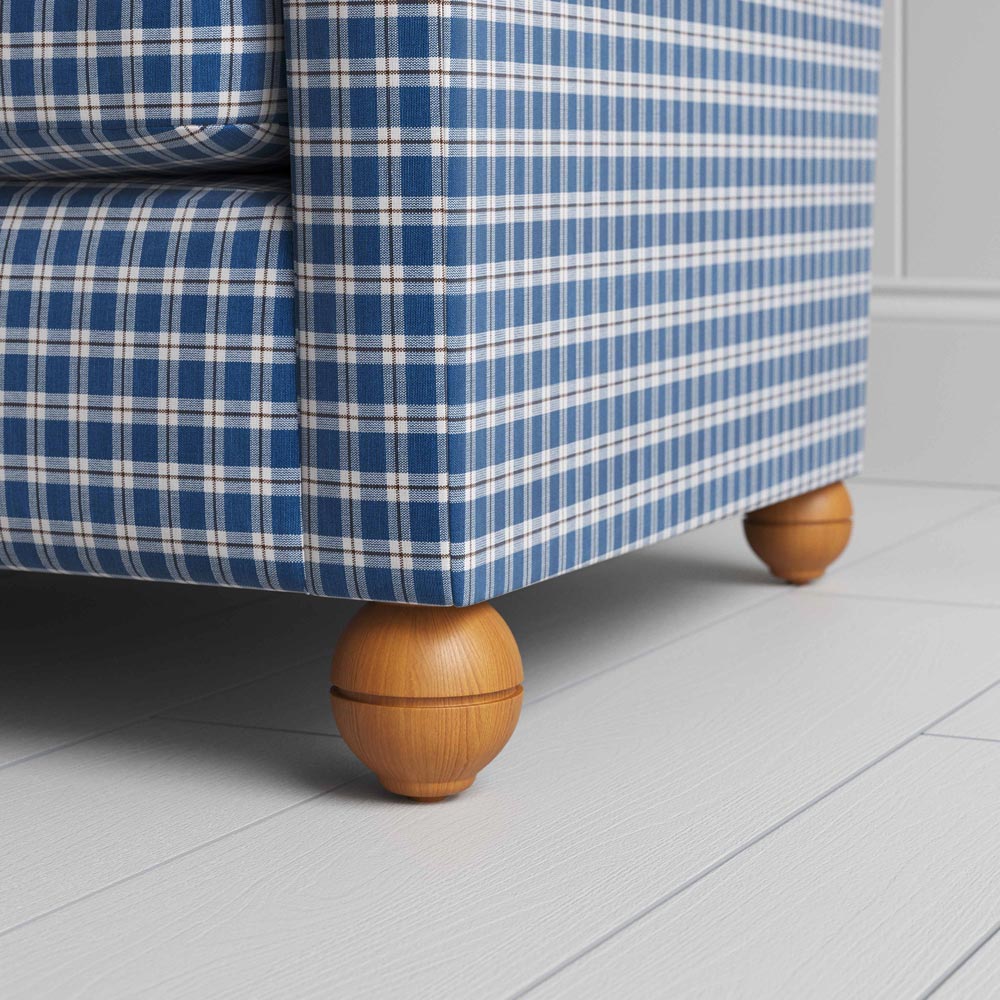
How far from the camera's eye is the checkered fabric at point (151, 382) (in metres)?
0.84

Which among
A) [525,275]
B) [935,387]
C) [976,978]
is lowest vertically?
[976,978]

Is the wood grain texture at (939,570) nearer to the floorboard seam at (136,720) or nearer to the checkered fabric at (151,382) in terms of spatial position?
the floorboard seam at (136,720)

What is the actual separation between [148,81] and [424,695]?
0.33 meters

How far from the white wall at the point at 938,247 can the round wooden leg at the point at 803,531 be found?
53 centimetres

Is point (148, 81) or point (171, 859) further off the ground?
point (148, 81)

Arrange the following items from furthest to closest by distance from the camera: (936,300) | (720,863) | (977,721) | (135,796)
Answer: (936,300) < (977,721) < (135,796) < (720,863)

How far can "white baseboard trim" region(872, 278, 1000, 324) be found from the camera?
1811mm

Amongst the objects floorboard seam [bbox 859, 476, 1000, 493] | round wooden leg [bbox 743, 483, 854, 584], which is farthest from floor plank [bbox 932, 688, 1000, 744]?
floorboard seam [bbox 859, 476, 1000, 493]

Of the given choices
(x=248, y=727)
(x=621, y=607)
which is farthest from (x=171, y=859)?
(x=621, y=607)

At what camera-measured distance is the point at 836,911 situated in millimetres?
703

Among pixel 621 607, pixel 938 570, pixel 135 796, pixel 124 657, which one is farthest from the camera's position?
pixel 938 570

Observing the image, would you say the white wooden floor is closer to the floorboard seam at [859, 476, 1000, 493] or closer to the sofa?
the sofa

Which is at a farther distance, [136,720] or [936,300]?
[936,300]

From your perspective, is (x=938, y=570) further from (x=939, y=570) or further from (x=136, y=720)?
(x=136, y=720)
